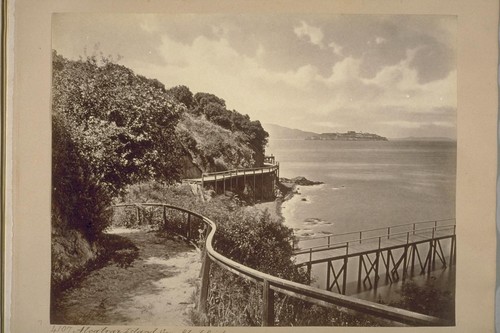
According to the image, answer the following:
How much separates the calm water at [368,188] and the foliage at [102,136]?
1.52ft

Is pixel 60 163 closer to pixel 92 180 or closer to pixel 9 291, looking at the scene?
pixel 92 180

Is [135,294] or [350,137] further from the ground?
[350,137]

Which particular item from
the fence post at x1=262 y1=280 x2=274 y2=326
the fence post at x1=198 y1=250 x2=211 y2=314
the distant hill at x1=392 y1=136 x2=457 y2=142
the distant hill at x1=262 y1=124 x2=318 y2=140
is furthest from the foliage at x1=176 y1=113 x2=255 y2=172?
→ the distant hill at x1=392 y1=136 x2=457 y2=142

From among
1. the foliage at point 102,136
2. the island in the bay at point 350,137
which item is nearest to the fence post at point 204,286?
the foliage at point 102,136

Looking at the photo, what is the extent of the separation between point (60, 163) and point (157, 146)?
0.39m

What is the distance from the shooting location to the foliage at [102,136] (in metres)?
1.96

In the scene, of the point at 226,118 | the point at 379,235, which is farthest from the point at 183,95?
the point at 379,235

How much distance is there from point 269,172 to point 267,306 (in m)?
0.54

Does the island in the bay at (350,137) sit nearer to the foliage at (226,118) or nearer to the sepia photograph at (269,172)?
the sepia photograph at (269,172)

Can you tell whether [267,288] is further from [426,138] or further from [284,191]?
[426,138]

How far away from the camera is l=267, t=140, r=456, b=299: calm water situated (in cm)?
194

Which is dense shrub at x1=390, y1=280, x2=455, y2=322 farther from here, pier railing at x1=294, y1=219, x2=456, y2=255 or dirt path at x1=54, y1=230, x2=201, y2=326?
dirt path at x1=54, y1=230, x2=201, y2=326

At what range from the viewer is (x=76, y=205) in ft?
6.45

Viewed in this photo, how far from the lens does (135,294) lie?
196cm
